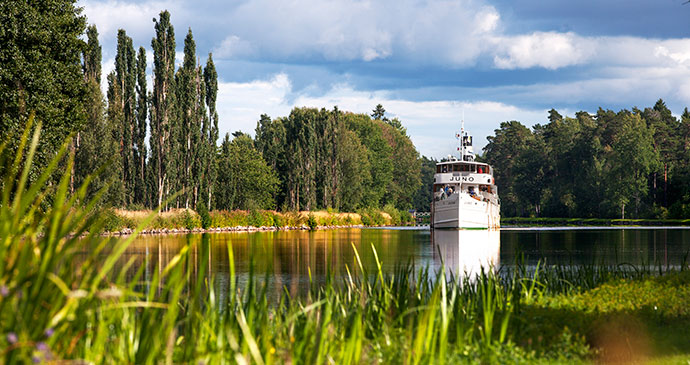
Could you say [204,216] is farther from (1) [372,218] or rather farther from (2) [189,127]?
(1) [372,218]

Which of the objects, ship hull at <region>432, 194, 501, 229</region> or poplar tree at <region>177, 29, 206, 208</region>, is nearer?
poplar tree at <region>177, 29, 206, 208</region>

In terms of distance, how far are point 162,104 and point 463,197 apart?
69.5 feet

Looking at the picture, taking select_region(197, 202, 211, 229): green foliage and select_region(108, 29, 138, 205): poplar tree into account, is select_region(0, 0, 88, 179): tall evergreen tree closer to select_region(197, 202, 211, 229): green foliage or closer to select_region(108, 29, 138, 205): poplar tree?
select_region(197, 202, 211, 229): green foliage

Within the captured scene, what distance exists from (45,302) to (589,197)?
86.6m

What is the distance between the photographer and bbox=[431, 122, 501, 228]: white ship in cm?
4853

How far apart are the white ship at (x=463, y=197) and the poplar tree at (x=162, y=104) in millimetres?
19218

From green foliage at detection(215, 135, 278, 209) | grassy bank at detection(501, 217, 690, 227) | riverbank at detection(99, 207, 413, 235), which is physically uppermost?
green foliage at detection(215, 135, 278, 209)

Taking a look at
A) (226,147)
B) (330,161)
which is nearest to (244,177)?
(226,147)

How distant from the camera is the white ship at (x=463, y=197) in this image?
48.5 metres

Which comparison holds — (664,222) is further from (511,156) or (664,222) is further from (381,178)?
(511,156)

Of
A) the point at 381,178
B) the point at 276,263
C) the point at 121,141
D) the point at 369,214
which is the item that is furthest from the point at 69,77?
the point at 381,178

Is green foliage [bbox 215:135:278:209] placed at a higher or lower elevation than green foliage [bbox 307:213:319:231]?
higher

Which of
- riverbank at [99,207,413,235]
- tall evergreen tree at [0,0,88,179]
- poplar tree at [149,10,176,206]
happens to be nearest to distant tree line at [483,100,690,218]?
riverbank at [99,207,413,235]

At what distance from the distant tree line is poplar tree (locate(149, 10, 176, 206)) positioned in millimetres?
48557
